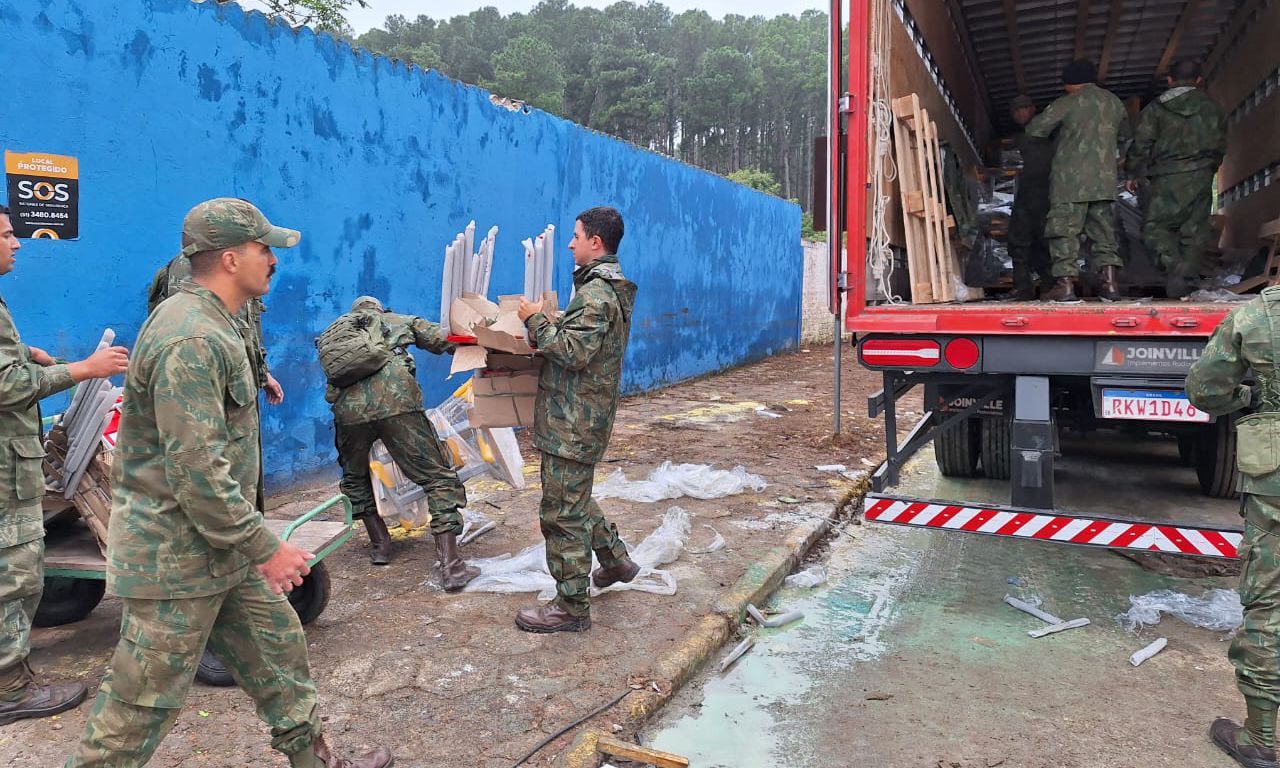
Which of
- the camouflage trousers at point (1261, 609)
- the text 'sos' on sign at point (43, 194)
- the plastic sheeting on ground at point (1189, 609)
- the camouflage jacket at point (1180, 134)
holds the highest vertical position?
the camouflage jacket at point (1180, 134)

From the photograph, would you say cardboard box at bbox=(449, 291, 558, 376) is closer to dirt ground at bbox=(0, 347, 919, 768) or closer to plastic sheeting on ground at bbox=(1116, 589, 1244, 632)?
dirt ground at bbox=(0, 347, 919, 768)

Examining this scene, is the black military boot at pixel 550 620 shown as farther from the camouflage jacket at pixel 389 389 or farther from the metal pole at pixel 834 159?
the metal pole at pixel 834 159

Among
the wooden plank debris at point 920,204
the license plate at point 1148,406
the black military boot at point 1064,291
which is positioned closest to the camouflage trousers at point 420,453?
the wooden plank debris at point 920,204

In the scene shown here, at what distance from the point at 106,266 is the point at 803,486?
4.46 metres

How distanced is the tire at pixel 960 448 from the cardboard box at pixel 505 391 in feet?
10.7

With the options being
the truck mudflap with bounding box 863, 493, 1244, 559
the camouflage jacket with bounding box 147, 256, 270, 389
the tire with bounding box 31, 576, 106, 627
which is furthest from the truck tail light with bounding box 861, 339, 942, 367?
the tire with bounding box 31, 576, 106, 627

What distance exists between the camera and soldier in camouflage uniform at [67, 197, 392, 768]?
1851 mm

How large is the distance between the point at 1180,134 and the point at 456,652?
20.1 ft

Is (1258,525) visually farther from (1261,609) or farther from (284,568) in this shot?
(284,568)

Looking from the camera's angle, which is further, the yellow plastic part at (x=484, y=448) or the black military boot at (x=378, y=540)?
the yellow plastic part at (x=484, y=448)

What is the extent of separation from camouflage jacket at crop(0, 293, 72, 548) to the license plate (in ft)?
12.9

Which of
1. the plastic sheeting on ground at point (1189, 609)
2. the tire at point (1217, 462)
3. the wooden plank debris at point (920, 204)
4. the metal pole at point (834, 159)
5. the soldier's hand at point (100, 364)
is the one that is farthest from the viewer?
the tire at point (1217, 462)

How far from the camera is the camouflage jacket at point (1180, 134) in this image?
19.5 feet

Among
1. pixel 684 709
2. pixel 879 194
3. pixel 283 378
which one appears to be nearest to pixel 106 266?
pixel 283 378
